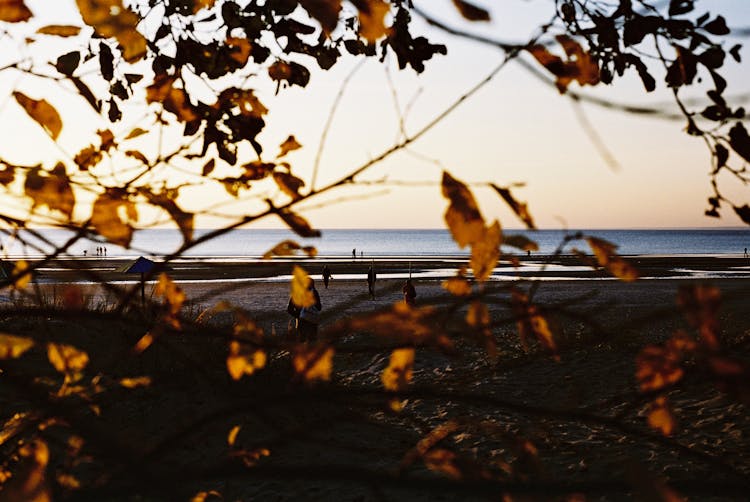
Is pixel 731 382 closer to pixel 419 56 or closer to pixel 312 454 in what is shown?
pixel 419 56

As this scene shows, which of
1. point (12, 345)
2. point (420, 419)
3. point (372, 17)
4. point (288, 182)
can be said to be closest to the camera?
point (12, 345)

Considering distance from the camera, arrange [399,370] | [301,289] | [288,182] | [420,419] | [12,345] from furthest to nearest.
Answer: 1. [420,419]
2. [288,182]
3. [301,289]
4. [399,370]
5. [12,345]

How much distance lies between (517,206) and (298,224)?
435 mm

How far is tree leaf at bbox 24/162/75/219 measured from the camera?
146 cm

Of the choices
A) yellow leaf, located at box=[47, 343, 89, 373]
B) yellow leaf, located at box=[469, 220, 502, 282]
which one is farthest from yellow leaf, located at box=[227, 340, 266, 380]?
yellow leaf, located at box=[469, 220, 502, 282]

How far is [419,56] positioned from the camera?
7.60 ft

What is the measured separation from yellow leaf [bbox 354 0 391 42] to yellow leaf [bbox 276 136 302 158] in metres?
0.49

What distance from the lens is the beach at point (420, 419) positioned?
804 millimetres

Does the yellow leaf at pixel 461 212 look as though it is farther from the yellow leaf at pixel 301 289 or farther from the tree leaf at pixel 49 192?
the tree leaf at pixel 49 192

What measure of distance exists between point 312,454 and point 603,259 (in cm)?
631

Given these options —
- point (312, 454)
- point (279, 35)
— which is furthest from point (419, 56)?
point (312, 454)

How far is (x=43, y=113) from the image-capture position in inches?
57.2

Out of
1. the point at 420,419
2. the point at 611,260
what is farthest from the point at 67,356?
the point at 420,419

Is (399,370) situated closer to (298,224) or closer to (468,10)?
(298,224)
